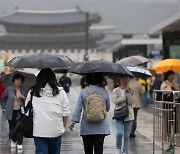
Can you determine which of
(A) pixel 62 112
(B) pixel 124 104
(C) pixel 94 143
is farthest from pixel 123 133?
(A) pixel 62 112

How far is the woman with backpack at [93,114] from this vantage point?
7340mm

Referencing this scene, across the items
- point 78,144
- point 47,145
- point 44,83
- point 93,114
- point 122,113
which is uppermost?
point 44,83

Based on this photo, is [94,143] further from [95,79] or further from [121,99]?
[121,99]

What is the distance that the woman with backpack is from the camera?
24.1ft

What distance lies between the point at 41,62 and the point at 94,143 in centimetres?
132

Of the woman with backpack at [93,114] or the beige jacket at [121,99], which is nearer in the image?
the woman with backpack at [93,114]

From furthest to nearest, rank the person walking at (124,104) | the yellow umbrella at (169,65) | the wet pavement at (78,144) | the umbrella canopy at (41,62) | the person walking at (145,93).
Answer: the person walking at (145,93) < the yellow umbrella at (169,65) < the wet pavement at (78,144) < the person walking at (124,104) < the umbrella canopy at (41,62)

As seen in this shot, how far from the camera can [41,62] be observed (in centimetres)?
739

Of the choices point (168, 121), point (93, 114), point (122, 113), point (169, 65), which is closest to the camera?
point (93, 114)

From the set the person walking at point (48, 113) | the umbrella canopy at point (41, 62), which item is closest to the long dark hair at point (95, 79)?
the umbrella canopy at point (41, 62)

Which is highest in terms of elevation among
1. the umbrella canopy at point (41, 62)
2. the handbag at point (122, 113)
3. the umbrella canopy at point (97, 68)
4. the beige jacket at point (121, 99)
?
the umbrella canopy at point (41, 62)

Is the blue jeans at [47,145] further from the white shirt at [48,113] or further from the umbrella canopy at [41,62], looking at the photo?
the umbrella canopy at [41,62]

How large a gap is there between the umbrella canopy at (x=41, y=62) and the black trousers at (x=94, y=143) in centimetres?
104

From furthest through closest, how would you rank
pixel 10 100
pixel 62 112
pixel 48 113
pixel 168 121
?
pixel 10 100 < pixel 168 121 < pixel 62 112 < pixel 48 113
